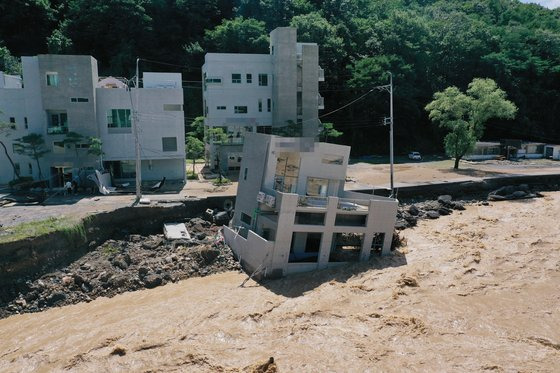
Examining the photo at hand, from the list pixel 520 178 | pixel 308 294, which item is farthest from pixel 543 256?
pixel 520 178

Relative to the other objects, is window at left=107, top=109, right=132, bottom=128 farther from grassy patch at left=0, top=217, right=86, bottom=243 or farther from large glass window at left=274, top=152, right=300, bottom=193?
large glass window at left=274, top=152, right=300, bottom=193

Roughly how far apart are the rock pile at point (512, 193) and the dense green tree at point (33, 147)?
116ft

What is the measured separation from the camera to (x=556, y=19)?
82.9 meters

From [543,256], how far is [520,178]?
59.6 ft

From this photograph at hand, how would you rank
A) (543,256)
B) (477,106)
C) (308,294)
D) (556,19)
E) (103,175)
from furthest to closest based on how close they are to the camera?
(556,19), (477,106), (103,175), (543,256), (308,294)

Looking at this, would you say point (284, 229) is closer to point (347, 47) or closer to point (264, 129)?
point (264, 129)

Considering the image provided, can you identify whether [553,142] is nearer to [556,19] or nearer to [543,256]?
[556,19]

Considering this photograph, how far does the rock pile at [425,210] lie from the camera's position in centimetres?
3058

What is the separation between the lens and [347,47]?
62125 millimetres

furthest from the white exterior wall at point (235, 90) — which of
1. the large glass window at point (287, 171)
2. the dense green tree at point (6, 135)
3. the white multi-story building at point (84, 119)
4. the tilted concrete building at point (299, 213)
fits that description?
the large glass window at point (287, 171)

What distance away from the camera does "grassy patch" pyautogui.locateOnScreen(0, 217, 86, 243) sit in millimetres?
21392

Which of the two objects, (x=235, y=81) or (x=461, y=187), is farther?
(x=235, y=81)

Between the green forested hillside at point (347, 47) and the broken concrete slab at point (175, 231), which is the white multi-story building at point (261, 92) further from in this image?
the broken concrete slab at point (175, 231)

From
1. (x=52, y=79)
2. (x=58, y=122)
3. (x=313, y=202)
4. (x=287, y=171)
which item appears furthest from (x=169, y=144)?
(x=313, y=202)
